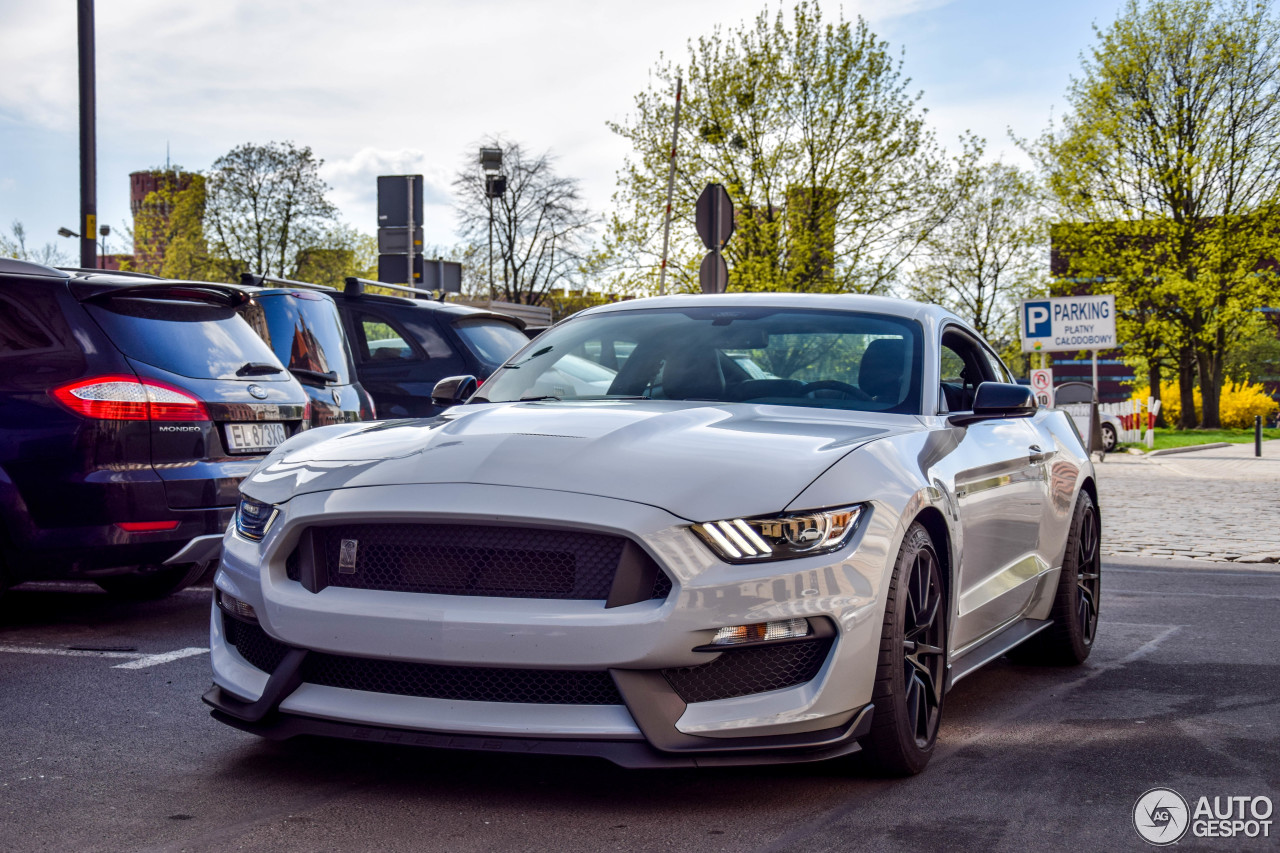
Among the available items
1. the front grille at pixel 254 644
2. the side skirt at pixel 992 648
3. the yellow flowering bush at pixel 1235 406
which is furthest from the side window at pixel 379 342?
the yellow flowering bush at pixel 1235 406

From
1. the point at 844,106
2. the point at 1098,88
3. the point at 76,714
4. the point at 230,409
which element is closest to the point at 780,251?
the point at 844,106

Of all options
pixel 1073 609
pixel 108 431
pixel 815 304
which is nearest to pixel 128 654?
pixel 108 431

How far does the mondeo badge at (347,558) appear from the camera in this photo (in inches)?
143

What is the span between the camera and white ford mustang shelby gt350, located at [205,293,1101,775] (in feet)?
11.1

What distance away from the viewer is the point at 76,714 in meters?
4.71

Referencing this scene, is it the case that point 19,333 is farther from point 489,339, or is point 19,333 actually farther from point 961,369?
point 489,339

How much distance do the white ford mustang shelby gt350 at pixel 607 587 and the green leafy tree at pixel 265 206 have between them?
173ft

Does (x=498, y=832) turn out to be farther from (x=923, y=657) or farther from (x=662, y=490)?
(x=923, y=657)

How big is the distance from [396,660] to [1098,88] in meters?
44.4

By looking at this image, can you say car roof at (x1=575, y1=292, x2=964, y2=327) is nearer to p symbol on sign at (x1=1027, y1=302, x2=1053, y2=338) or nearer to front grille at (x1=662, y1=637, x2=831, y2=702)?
front grille at (x1=662, y1=637, x2=831, y2=702)

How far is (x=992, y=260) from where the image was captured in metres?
56.1

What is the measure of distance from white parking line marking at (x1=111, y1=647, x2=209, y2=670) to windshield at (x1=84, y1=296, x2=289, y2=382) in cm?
141

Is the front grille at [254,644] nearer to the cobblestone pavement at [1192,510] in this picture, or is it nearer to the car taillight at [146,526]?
Answer: the car taillight at [146,526]

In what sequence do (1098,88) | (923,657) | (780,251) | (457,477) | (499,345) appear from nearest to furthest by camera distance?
(457,477), (923,657), (499,345), (780,251), (1098,88)
